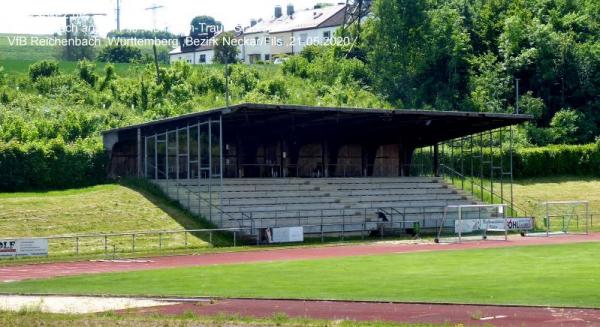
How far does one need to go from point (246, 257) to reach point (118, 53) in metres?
84.9

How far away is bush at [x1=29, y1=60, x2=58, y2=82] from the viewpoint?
280ft

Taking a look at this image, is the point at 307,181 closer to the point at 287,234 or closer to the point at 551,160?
the point at 287,234

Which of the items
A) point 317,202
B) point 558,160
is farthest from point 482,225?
point 558,160

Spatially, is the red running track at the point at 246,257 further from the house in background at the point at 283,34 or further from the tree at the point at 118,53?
the tree at the point at 118,53

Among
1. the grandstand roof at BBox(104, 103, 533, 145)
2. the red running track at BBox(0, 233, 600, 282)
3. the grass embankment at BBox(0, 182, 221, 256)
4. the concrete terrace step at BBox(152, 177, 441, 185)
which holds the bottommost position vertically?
the red running track at BBox(0, 233, 600, 282)

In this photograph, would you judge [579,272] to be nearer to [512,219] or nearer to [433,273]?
[433,273]

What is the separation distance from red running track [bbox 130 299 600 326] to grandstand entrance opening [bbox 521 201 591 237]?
2952 centimetres

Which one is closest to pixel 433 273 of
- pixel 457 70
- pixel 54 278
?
pixel 54 278

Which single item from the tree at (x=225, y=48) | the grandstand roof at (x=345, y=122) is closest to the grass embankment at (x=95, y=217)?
the grandstand roof at (x=345, y=122)

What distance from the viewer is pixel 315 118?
2160 inches

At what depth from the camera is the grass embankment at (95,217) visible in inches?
1796

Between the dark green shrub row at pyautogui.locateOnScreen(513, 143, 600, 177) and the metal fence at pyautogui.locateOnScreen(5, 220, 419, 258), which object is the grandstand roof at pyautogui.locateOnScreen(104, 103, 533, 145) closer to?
the metal fence at pyautogui.locateOnScreen(5, 220, 419, 258)

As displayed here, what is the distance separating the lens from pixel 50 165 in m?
56.2

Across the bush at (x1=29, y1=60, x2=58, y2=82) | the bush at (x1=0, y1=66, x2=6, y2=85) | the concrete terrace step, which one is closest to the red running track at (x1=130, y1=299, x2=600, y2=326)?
the concrete terrace step
